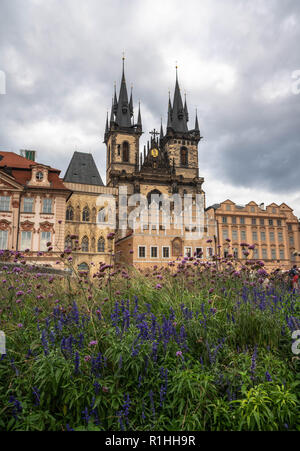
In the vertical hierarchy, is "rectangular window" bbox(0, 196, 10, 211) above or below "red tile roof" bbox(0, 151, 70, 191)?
below

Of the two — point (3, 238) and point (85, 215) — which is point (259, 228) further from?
point (3, 238)

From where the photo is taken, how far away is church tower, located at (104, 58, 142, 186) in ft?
190

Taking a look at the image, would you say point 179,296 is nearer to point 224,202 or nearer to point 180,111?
point 224,202

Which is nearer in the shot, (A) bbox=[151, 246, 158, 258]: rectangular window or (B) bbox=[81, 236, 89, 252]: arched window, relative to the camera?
(A) bbox=[151, 246, 158, 258]: rectangular window

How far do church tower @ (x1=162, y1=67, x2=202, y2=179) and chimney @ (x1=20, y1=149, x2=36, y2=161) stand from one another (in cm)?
A: 2563

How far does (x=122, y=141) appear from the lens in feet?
198

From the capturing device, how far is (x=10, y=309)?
4.73 m

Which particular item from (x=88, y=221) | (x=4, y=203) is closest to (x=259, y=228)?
(x=88, y=221)

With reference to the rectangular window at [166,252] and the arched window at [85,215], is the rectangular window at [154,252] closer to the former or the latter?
the rectangular window at [166,252]

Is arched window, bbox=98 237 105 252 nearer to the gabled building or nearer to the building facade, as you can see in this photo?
the gabled building

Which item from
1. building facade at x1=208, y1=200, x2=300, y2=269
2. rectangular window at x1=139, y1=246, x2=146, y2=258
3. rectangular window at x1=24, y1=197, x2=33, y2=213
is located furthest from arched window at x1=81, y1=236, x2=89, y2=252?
building facade at x1=208, y1=200, x2=300, y2=269

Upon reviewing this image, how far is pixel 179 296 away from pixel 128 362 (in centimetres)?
207
